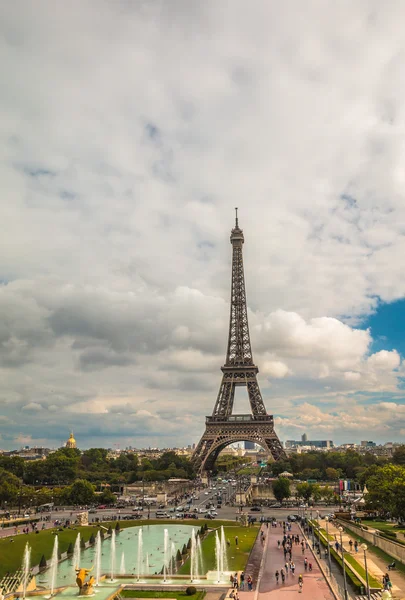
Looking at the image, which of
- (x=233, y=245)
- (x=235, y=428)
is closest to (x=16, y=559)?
(x=235, y=428)

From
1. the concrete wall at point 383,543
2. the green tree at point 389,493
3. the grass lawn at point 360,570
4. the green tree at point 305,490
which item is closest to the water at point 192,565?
the grass lawn at point 360,570

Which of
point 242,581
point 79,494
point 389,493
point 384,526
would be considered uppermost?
point 389,493

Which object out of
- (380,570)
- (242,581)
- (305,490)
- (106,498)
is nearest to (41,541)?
(242,581)

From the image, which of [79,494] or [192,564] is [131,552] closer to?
[192,564]

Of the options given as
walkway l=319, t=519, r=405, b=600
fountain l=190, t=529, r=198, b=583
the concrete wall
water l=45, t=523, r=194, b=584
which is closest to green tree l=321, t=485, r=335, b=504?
the concrete wall

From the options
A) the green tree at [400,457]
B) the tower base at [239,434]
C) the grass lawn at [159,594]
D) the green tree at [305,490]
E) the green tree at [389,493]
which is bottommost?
the grass lawn at [159,594]

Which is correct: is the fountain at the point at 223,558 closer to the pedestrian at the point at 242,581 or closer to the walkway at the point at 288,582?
the pedestrian at the point at 242,581
